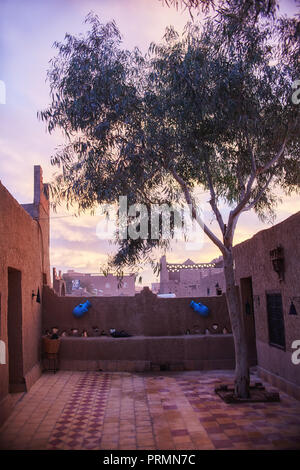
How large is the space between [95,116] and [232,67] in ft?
9.64

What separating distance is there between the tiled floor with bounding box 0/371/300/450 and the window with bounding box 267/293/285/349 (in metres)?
1.11

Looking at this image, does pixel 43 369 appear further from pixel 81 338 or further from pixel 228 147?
pixel 228 147

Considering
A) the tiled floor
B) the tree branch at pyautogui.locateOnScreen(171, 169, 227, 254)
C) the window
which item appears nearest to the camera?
the tiled floor

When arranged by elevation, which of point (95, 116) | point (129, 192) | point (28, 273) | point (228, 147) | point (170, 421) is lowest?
point (170, 421)

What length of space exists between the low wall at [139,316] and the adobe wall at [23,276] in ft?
2.35

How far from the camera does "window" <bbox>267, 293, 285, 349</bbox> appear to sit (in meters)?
9.50

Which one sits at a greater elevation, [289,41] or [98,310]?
[289,41]

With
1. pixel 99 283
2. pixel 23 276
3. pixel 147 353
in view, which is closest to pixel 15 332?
pixel 23 276

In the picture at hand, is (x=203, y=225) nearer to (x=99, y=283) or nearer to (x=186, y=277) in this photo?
(x=186, y=277)

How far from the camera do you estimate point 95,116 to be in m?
9.16

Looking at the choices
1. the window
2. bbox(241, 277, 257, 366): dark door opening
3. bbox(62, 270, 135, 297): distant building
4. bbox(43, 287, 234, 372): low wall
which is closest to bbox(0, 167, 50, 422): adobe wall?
bbox(43, 287, 234, 372): low wall

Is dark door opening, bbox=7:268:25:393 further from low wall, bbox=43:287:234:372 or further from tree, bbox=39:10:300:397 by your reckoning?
low wall, bbox=43:287:234:372

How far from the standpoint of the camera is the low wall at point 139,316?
1370cm
